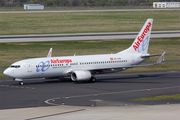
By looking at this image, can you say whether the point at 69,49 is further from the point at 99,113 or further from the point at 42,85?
the point at 99,113

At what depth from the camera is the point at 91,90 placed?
46.6 meters

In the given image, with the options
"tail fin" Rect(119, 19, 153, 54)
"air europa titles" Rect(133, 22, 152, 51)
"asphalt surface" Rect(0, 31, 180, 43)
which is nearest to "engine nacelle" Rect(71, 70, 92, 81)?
"tail fin" Rect(119, 19, 153, 54)

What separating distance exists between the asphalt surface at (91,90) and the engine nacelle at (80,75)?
799 millimetres

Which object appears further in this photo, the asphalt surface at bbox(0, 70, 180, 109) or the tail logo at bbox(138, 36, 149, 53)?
the tail logo at bbox(138, 36, 149, 53)

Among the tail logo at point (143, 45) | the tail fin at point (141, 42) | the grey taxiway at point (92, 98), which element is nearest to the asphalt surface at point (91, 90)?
the grey taxiway at point (92, 98)

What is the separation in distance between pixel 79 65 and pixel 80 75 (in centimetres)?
236

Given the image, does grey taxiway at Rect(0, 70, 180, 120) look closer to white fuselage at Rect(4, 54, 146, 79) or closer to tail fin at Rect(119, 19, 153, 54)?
white fuselage at Rect(4, 54, 146, 79)

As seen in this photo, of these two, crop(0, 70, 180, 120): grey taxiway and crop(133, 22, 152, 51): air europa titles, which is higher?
crop(133, 22, 152, 51): air europa titles

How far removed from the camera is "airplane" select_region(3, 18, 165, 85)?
164ft

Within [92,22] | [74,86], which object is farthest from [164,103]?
[92,22]

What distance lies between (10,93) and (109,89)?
41.0ft

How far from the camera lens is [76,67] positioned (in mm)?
53188

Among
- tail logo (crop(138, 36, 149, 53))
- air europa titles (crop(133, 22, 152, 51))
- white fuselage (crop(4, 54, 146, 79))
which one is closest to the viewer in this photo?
white fuselage (crop(4, 54, 146, 79))

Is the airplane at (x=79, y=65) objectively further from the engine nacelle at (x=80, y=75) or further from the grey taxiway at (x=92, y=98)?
the grey taxiway at (x=92, y=98)
